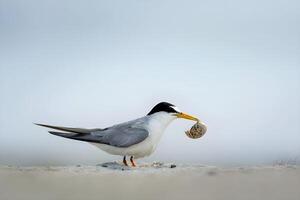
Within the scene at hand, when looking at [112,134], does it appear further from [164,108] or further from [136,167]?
[164,108]

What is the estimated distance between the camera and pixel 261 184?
452 cm

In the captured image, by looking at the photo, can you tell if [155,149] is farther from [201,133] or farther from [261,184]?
[261,184]

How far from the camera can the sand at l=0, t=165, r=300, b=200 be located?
171 inches

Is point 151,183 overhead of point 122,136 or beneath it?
beneath

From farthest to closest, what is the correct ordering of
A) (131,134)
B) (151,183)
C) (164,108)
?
(164,108) < (131,134) < (151,183)

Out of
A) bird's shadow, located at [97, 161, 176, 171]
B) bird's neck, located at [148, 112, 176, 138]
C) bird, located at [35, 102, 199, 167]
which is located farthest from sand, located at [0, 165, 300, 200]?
bird's neck, located at [148, 112, 176, 138]

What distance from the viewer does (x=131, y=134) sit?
492cm

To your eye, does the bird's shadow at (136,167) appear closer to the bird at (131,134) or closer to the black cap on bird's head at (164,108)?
the bird at (131,134)

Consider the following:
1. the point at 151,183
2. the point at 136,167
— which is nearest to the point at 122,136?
the point at 136,167

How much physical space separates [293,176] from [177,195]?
980 millimetres

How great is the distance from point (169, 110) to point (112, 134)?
1.75ft

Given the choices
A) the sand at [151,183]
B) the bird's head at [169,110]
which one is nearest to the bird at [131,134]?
the bird's head at [169,110]

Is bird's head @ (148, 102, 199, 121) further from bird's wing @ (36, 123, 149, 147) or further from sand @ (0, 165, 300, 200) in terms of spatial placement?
sand @ (0, 165, 300, 200)

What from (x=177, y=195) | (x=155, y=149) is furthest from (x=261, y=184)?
(x=155, y=149)
